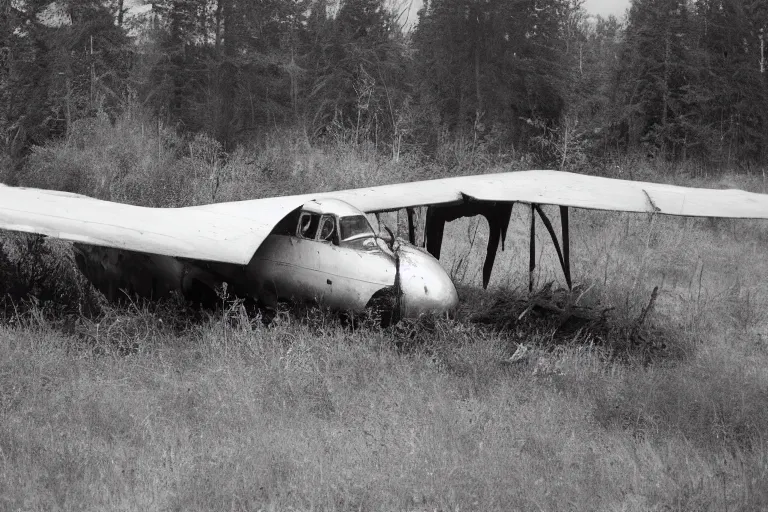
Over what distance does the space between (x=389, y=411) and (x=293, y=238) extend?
3.05 metres

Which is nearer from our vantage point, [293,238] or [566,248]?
[293,238]

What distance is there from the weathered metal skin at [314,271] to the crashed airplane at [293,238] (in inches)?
0.5

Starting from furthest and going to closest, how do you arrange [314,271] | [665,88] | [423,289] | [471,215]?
1. [665,88]
2. [471,215]
3. [314,271]
4. [423,289]

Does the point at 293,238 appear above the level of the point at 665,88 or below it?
below

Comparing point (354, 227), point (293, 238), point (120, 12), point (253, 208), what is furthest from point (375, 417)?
point (120, 12)

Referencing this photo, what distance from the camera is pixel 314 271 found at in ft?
30.3

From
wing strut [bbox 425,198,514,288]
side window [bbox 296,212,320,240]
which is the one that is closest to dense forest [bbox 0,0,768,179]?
wing strut [bbox 425,198,514,288]

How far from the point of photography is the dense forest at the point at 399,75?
102 ft

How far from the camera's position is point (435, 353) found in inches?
336

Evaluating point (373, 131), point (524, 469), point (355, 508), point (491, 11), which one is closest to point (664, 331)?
point (524, 469)

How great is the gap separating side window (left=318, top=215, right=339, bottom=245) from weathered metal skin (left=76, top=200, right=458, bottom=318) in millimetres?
12

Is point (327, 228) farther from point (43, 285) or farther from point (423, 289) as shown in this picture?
point (43, 285)

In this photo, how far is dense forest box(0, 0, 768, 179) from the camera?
3111 centimetres

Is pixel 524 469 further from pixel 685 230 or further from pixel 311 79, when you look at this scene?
pixel 311 79
